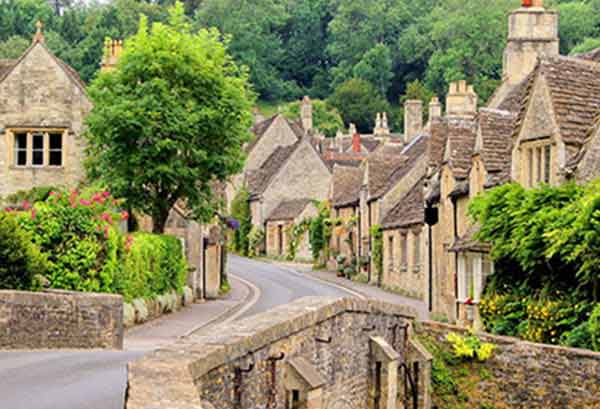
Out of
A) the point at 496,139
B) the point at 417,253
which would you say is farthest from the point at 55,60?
the point at 496,139

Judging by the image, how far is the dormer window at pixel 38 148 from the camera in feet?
150

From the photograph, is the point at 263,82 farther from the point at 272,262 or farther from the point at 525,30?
the point at 525,30

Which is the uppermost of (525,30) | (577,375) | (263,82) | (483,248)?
(263,82)

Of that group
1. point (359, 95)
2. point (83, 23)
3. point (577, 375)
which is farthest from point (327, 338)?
point (83, 23)

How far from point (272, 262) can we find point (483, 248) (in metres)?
45.5

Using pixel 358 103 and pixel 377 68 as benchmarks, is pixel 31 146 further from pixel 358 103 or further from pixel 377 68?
pixel 377 68

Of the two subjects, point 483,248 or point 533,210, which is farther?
point 483,248

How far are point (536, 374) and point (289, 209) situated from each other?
5376cm

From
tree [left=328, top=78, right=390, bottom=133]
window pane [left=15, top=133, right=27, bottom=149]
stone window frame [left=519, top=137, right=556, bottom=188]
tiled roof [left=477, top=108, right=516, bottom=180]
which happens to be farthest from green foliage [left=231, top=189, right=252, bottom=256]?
tree [left=328, top=78, right=390, bottom=133]

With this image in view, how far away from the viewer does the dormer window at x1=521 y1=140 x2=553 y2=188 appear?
1088 inches

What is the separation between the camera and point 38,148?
152ft

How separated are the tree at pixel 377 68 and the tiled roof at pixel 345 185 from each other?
89.6m

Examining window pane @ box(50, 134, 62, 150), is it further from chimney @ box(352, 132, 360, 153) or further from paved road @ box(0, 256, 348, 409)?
chimney @ box(352, 132, 360, 153)

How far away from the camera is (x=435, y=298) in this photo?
39.5 metres
